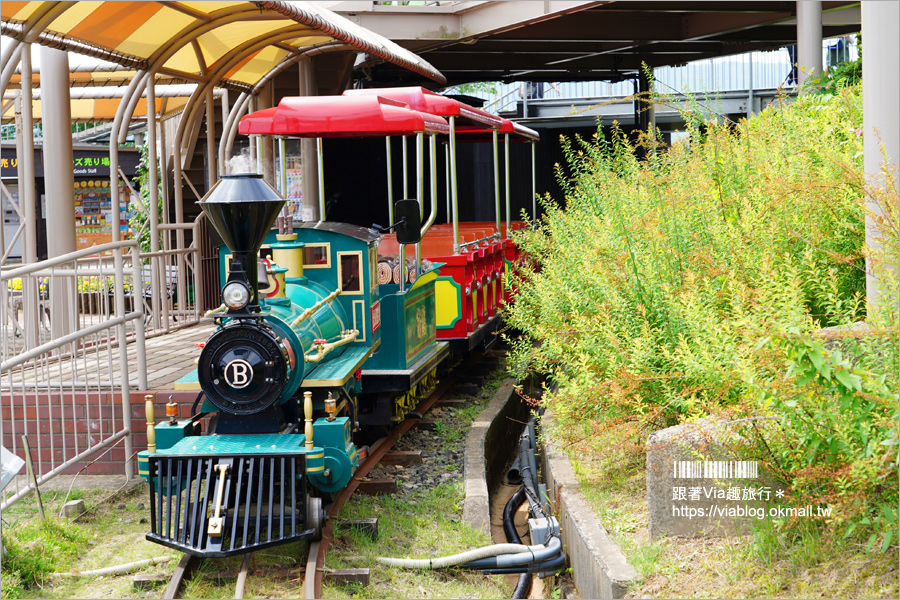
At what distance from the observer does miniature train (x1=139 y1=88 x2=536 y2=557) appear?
5.00 m

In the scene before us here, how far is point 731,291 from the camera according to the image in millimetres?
4895

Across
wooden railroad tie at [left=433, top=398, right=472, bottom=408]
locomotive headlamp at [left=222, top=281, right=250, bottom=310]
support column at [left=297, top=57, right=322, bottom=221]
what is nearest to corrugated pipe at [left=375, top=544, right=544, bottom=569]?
locomotive headlamp at [left=222, top=281, right=250, bottom=310]

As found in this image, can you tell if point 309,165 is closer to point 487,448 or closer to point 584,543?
point 487,448

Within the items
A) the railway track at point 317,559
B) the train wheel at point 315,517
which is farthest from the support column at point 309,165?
the train wheel at point 315,517

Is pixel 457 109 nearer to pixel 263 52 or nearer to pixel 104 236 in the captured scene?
pixel 263 52

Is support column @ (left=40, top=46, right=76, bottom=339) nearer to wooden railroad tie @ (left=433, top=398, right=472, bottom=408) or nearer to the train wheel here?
wooden railroad tie @ (left=433, top=398, right=472, bottom=408)

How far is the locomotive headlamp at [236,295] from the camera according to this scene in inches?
208

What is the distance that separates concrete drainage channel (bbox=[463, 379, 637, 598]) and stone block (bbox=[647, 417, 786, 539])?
358mm

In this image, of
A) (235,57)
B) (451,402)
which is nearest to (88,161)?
(235,57)

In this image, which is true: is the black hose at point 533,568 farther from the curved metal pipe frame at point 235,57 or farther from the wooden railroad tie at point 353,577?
the curved metal pipe frame at point 235,57

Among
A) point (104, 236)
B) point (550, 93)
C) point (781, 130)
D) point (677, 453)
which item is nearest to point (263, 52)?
point (781, 130)

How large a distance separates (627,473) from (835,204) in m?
2.17

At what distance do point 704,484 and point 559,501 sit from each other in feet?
4.82

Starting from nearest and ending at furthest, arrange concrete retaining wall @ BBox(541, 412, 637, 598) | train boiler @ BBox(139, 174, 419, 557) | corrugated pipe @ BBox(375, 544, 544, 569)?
concrete retaining wall @ BBox(541, 412, 637, 598)
train boiler @ BBox(139, 174, 419, 557)
corrugated pipe @ BBox(375, 544, 544, 569)
